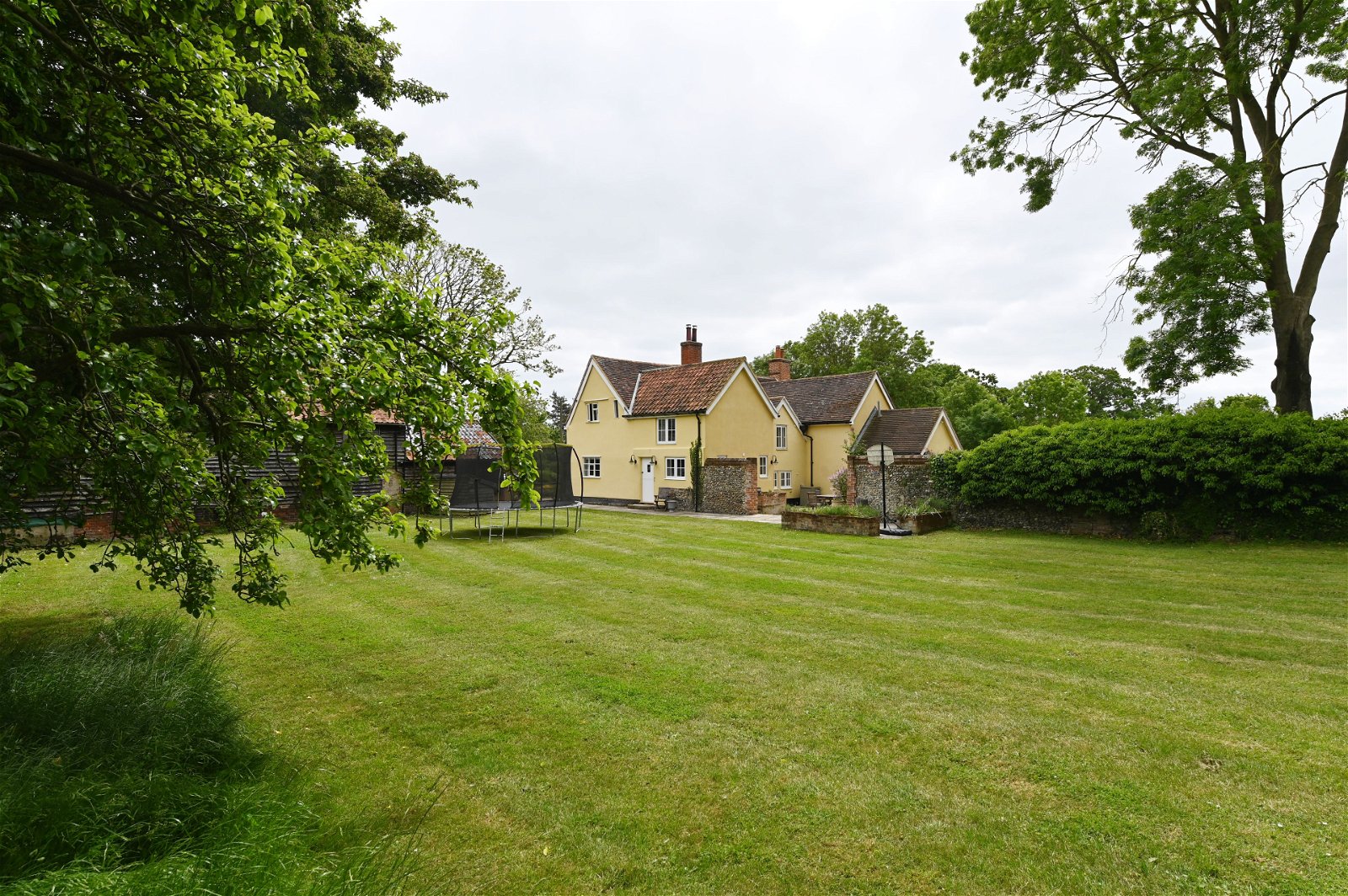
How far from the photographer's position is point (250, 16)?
4.42m

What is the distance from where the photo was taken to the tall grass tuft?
2.50 meters

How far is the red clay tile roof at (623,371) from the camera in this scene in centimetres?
3086

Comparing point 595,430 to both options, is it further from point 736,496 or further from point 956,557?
point 956,557

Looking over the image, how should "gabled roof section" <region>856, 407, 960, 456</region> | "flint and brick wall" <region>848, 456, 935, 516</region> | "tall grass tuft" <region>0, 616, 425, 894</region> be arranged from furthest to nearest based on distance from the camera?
"gabled roof section" <region>856, 407, 960, 456</region>
"flint and brick wall" <region>848, 456, 935, 516</region>
"tall grass tuft" <region>0, 616, 425, 894</region>

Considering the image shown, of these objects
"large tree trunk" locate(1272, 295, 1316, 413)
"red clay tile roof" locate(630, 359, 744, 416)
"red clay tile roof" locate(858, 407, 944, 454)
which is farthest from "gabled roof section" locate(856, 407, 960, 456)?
"large tree trunk" locate(1272, 295, 1316, 413)

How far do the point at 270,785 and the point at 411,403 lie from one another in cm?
239

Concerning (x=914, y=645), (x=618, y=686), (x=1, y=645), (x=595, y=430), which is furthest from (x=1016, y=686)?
(x=595, y=430)

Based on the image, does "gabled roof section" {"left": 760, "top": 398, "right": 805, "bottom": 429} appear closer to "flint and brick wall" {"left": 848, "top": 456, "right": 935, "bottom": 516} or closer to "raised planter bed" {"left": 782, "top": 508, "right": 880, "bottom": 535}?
"flint and brick wall" {"left": 848, "top": 456, "right": 935, "bottom": 516}

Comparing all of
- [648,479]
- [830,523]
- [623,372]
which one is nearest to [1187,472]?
[830,523]

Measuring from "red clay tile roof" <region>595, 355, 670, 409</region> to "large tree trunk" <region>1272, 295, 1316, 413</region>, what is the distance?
891 inches

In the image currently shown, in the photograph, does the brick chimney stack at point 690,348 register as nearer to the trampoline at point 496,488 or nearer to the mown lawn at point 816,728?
the trampoline at point 496,488

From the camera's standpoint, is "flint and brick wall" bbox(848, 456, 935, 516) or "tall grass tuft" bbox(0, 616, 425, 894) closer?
"tall grass tuft" bbox(0, 616, 425, 894)

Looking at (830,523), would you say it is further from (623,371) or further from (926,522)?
(623,371)

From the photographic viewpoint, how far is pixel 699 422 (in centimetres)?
2688
